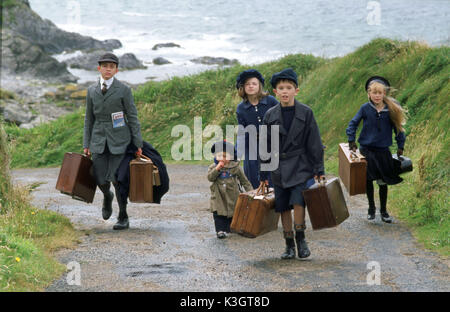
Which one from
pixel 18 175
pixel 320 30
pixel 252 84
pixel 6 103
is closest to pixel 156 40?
pixel 320 30

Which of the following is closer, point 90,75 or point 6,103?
point 6,103

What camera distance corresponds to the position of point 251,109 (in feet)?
28.5

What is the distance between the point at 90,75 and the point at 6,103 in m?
13.6

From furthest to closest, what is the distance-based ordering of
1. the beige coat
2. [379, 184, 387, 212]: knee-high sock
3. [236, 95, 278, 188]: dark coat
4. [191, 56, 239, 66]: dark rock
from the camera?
1. [191, 56, 239, 66]: dark rock
2. [379, 184, 387, 212]: knee-high sock
3. [236, 95, 278, 188]: dark coat
4. the beige coat

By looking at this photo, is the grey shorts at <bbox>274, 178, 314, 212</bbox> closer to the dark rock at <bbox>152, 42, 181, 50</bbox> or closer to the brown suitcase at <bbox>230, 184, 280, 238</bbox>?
the brown suitcase at <bbox>230, 184, 280, 238</bbox>

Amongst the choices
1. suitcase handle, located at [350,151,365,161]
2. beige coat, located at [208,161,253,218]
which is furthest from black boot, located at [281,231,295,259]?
suitcase handle, located at [350,151,365,161]

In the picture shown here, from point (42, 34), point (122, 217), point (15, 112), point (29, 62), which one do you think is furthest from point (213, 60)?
point (122, 217)

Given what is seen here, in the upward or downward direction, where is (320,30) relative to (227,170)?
upward

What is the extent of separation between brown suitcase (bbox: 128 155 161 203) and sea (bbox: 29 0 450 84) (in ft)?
94.2

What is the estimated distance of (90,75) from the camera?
42062 millimetres

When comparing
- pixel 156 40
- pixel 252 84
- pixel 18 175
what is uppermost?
pixel 156 40

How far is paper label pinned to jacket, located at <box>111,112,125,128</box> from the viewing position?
8.62 metres

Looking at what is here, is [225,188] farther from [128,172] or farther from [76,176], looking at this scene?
[76,176]

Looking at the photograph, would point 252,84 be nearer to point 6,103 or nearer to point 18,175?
point 18,175
